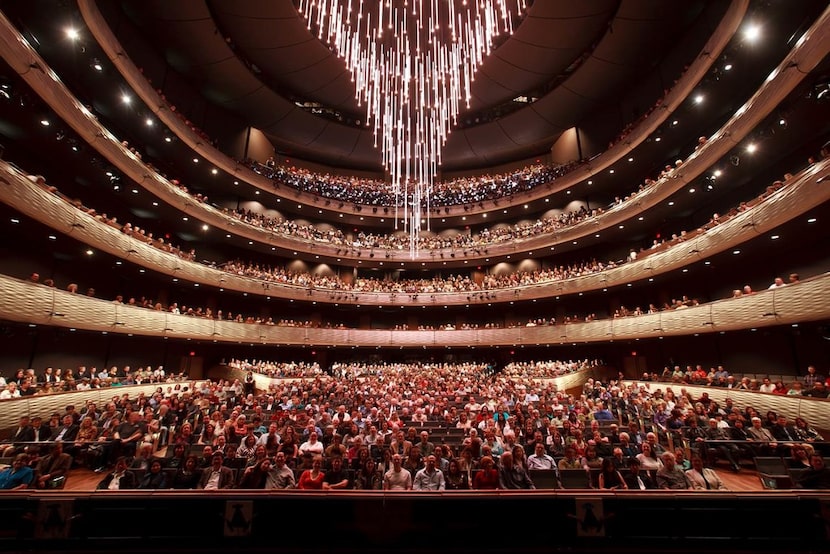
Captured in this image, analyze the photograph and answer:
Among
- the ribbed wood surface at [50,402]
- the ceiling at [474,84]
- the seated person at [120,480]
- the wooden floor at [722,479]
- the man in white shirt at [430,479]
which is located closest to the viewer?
the man in white shirt at [430,479]

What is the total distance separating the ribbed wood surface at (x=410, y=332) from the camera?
9067mm

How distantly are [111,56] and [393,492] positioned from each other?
1660 centimetres

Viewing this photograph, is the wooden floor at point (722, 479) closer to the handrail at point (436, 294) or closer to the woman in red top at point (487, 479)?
the woman in red top at point (487, 479)

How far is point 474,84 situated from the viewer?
23.0 meters

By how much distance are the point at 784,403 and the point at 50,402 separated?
17566 millimetres

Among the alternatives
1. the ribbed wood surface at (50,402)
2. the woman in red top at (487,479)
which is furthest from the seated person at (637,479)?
the ribbed wood surface at (50,402)

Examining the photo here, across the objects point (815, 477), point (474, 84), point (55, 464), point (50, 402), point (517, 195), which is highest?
point (474, 84)

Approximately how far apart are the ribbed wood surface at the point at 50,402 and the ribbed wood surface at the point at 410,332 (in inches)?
74.0

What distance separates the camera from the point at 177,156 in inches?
742

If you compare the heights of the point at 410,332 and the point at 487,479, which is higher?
the point at 410,332

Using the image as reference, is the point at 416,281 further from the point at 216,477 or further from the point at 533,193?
the point at 216,477

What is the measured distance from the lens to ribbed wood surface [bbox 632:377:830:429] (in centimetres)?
804

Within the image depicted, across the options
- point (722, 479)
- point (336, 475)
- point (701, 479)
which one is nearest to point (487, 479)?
point (336, 475)
